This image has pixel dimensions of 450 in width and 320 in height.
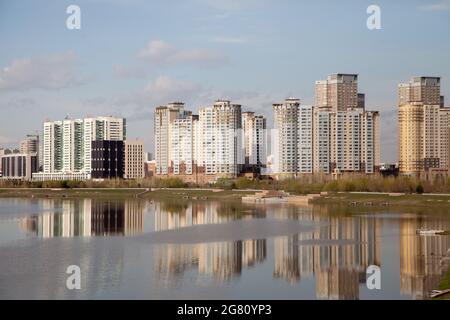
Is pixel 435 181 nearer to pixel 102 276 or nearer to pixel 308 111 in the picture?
pixel 308 111

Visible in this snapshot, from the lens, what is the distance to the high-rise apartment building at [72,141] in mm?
41312

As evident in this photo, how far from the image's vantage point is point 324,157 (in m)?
31.8

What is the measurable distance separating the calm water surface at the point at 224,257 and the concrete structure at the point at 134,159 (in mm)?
24570

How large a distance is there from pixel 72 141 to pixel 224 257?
33.5 m

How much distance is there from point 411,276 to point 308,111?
2464cm

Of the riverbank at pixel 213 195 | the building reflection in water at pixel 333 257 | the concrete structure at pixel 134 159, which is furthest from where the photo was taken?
the concrete structure at pixel 134 159

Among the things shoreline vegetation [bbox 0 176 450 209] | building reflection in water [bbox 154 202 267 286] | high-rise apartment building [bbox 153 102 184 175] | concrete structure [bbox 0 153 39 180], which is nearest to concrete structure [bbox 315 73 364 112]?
shoreline vegetation [bbox 0 176 450 209]

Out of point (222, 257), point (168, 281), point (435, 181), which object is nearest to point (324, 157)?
point (435, 181)

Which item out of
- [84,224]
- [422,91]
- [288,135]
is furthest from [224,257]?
[422,91]

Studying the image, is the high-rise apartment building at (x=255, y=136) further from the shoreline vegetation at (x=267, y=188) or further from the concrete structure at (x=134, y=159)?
the concrete structure at (x=134, y=159)

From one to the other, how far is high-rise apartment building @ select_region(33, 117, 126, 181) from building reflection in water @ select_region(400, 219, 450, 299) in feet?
99.7

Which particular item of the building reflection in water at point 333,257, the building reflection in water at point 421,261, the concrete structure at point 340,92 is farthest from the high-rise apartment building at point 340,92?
the building reflection in water at point 421,261

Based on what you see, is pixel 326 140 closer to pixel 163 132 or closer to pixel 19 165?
pixel 163 132

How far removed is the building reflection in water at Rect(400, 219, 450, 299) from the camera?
7277 millimetres
